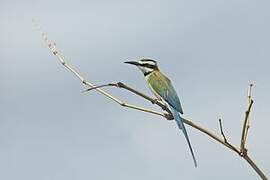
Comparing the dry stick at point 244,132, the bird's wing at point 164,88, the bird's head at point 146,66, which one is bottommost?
the dry stick at point 244,132

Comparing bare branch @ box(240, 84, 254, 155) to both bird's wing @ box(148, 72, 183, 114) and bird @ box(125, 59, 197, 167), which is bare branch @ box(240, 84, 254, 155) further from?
bird's wing @ box(148, 72, 183, 114)

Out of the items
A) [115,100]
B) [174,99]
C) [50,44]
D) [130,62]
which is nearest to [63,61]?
[50,44]

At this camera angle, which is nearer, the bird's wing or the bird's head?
the bird's wing

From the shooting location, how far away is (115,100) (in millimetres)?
3123

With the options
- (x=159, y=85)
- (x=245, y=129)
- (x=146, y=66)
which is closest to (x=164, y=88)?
(x=159, y=85)

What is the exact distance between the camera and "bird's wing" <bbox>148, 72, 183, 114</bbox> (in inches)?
210

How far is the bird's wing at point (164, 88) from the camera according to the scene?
5336mm

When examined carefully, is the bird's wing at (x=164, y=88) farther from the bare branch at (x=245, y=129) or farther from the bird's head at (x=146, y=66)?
the bare branch at (x=245, y=129)

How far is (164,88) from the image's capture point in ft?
19.9

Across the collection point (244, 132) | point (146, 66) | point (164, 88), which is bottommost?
point (244, 132)

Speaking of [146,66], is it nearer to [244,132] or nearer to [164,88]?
[164,88]

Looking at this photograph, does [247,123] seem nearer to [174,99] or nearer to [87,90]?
[87,90]

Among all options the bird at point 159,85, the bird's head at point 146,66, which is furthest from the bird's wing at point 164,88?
the bird's head at point 146,66

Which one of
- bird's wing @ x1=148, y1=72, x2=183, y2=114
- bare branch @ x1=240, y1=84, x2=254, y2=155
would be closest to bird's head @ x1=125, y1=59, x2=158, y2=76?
bird's wing @ x1=148, y1=72, x2=183, y2=114
